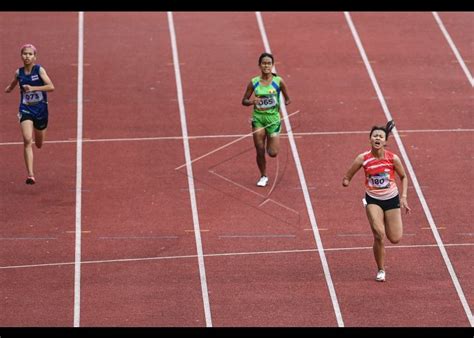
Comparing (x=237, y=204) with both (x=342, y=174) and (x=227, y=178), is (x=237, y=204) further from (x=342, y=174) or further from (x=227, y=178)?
(x=342, y=174)

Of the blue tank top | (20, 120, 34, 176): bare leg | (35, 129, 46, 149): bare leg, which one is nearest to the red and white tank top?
the blue tank top

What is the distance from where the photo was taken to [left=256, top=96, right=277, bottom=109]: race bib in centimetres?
1741

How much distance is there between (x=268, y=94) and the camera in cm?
1739

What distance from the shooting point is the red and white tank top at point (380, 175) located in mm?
14953

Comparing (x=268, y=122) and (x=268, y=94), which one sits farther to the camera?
(x=268, y=122)

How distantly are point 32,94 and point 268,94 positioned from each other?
104 inches

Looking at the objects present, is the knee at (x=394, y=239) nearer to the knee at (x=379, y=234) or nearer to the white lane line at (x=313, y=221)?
the knee at (x=379, y=234)

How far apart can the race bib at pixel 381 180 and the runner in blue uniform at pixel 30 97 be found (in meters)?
4.02

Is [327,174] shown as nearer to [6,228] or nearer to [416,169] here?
[416,169]

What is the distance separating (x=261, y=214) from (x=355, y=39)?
19.1ft

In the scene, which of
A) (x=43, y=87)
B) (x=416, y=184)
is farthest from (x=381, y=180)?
(x=43, y=87)

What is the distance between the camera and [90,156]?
18.8 m

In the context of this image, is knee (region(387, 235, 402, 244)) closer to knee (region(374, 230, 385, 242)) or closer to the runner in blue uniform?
knee (region(374, 230, 385, 242))

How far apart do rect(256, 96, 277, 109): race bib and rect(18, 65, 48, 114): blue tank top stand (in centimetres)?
245
